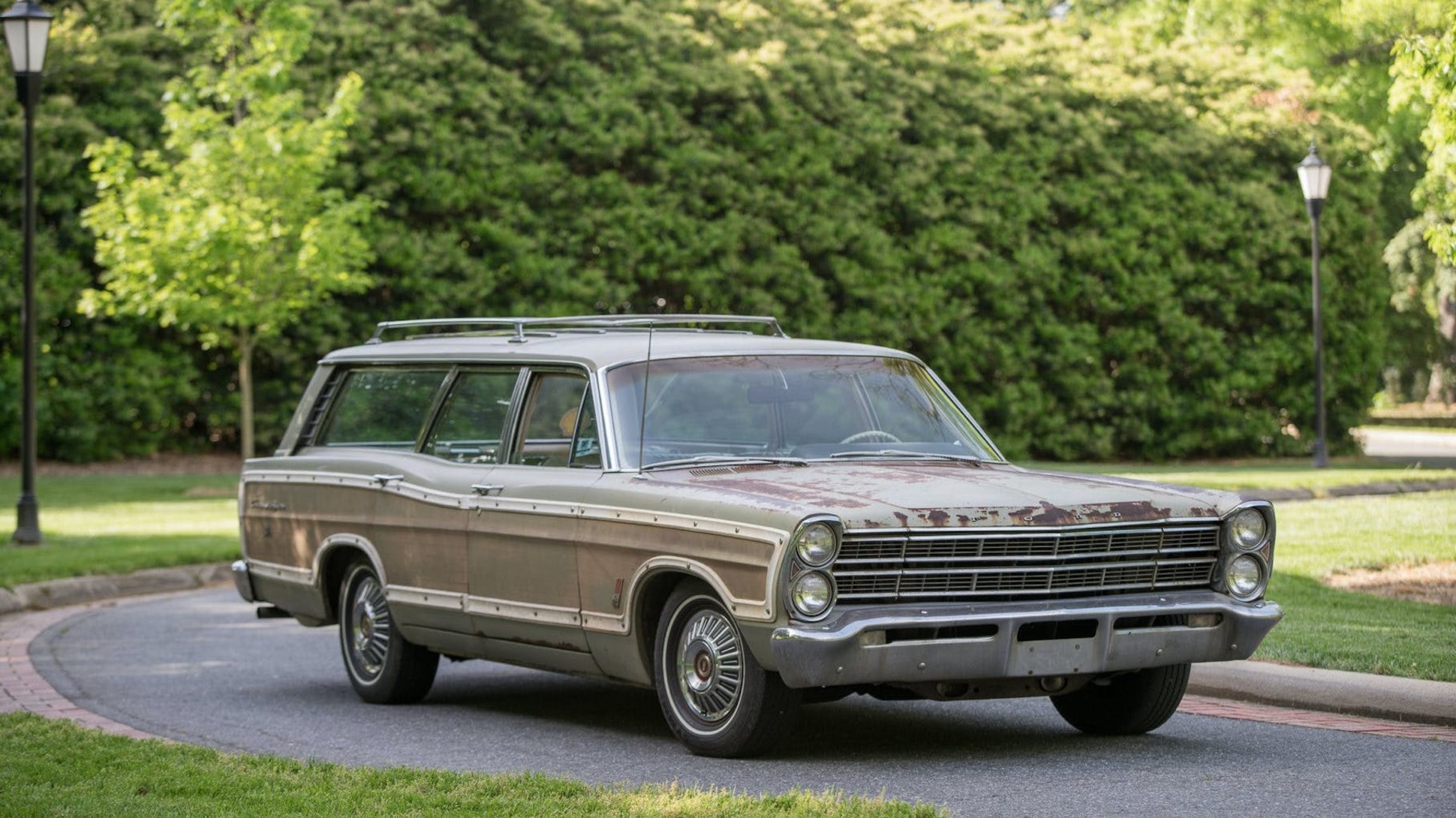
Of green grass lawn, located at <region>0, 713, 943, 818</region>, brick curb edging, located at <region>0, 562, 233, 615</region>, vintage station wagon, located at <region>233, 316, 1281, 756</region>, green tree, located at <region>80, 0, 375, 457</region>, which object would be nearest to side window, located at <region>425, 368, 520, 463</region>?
vintage station wagon, located at <region>233, 316, 1281, 756</region>

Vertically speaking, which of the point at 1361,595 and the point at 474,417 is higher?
the point at 474,417

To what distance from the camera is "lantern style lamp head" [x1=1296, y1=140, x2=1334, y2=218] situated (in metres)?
27.9

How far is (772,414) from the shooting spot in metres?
8.85

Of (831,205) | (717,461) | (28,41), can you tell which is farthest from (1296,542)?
(831,205)

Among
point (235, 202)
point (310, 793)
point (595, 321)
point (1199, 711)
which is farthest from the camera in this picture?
point (235, 202)

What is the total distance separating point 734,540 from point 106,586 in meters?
9.18

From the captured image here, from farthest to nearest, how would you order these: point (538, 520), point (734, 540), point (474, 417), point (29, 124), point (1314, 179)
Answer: point (1314, 179) < point (29, 124) < point (474, 417) < point (538, 520) < point (734, 540)

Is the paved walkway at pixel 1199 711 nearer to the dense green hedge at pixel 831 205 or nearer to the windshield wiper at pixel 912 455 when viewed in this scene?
the windshield wiper at pixel 912 455

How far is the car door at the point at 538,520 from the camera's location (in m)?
8.67

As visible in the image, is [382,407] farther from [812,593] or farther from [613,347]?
[812,593]

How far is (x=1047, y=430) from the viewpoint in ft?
103

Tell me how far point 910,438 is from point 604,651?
1688 millimetres

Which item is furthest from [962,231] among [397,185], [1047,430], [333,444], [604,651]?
[604,651]

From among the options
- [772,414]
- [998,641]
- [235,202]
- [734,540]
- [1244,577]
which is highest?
[235,202]
